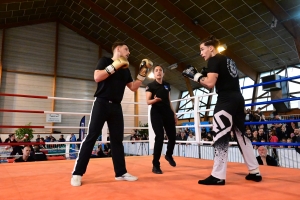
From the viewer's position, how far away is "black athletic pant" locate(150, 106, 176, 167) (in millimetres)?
2669

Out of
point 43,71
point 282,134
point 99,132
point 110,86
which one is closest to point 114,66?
point 110,86

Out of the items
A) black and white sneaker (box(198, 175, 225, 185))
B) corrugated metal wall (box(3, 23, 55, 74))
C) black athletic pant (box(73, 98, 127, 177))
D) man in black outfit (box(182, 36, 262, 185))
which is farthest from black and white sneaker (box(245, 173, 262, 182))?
corrugated metal wall (box(3, 23, 55, 74))

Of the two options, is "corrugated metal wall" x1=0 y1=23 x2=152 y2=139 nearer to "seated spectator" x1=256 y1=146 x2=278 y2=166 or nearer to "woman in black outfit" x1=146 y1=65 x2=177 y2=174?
"woman in black outfit" x1=146 y1=65 x2=177 y2=174

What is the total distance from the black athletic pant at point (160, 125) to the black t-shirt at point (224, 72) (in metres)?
0.92

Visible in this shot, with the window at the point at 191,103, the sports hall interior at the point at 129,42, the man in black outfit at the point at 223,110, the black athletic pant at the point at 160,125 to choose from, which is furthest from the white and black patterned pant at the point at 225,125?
the window at the point at 191,103

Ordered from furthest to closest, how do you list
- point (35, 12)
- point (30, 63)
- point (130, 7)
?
point (30, 63) < point (35, 12) < point (130, 7)

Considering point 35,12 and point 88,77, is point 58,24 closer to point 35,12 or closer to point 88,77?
point 35,12

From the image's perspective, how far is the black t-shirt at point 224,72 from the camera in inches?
77.6

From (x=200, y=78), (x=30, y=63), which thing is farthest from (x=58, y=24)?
(x=200, y=78)

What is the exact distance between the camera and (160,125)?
108 inches

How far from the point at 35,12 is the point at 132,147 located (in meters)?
8.15

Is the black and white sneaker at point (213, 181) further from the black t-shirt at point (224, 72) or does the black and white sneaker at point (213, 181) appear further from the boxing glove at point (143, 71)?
the boxing glove at point (143, 71)

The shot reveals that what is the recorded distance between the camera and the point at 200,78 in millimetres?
2033

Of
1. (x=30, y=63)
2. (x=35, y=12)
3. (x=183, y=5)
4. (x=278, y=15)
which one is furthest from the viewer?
(x=30, y=63)
